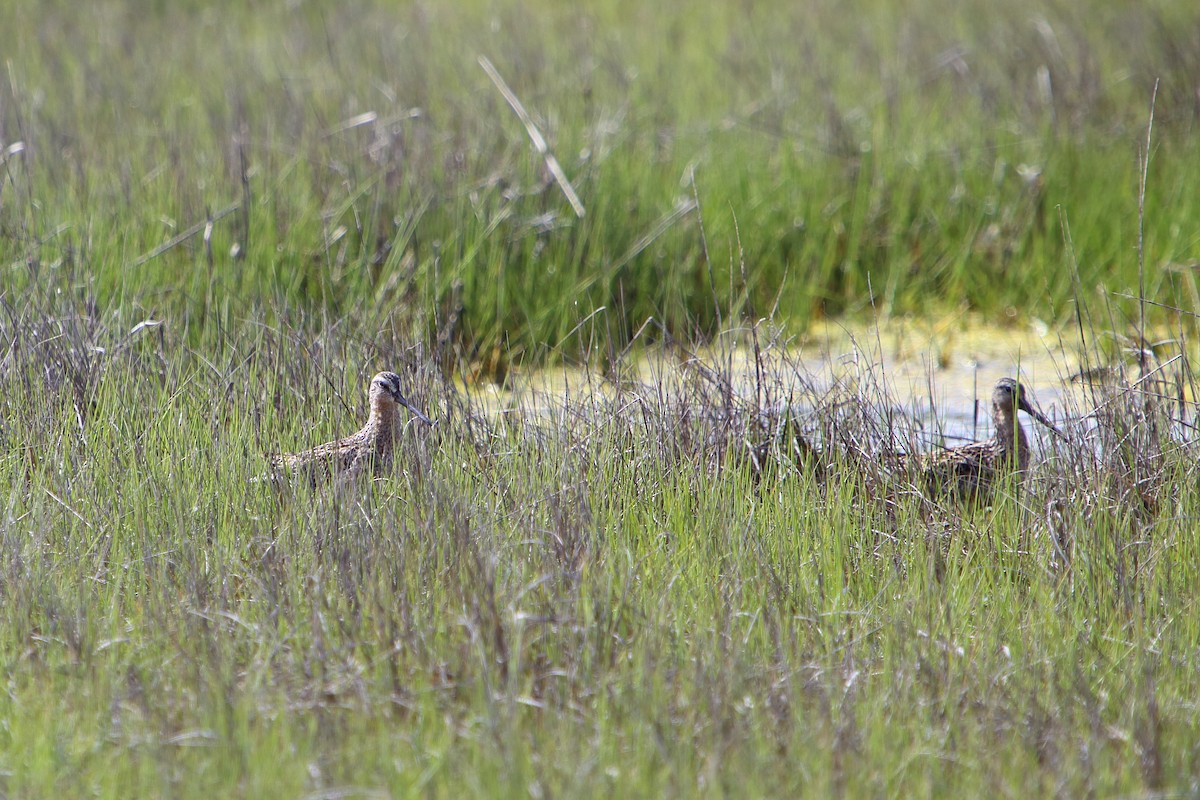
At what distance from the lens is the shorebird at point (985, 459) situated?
4.00 metres

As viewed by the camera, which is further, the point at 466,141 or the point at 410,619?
the point at 466,141

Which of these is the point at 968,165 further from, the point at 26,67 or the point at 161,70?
the point at 26,67

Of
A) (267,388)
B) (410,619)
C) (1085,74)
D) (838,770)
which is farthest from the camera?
(1085,74)

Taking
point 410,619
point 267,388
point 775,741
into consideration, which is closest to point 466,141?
point 267,388

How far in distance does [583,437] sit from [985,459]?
1343 mm

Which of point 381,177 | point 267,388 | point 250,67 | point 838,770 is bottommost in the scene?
point 838,770

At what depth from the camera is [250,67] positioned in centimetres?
→ 765

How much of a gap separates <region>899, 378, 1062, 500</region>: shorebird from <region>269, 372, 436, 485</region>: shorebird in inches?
58.9

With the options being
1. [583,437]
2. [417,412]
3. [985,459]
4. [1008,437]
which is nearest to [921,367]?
[1008,437]

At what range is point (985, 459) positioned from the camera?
440 centimetres

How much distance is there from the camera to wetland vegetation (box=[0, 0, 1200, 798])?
9.05 ft

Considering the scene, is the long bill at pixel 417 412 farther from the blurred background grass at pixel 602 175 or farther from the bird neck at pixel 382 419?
the blurred background grass at pixel 602 175

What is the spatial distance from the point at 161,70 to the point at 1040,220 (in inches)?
189

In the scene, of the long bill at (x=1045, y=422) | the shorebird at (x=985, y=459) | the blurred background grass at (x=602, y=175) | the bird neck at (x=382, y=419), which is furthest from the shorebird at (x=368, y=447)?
the long bill at (x=1045, y=422)
